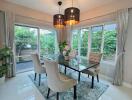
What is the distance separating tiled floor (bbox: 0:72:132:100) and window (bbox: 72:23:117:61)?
115 cm

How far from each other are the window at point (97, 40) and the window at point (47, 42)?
3.48 ft

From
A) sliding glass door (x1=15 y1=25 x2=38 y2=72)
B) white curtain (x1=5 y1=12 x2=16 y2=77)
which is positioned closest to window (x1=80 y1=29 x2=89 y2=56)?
sliding glass door (x1=15 y1=25 x2=38 y2=72)

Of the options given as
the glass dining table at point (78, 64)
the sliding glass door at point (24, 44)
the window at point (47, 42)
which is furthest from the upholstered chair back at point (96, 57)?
the sliding glass door at point (24, 44)

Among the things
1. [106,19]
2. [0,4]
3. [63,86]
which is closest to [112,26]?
[106,19]

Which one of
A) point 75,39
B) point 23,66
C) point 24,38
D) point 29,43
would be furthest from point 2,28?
point 75,39

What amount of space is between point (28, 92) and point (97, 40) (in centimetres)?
297

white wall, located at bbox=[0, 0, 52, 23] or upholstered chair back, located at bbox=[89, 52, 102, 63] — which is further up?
white wall, located at bbox=[0, 0, 52, 23]

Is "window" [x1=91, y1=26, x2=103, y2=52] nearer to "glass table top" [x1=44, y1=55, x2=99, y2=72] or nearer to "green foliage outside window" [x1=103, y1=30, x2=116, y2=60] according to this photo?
"green foliage outside window" [x1=103, y1=30, x2=116, y2=60]

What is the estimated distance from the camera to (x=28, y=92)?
7.63 ft

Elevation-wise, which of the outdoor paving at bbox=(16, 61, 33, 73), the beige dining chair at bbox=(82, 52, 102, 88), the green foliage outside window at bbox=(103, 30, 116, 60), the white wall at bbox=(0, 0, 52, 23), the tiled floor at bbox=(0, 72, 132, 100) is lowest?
the tiled floor at bbox=(0, 72, 132, 100)

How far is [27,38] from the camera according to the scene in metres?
3.93

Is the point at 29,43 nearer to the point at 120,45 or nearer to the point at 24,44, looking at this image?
the point at 24,44

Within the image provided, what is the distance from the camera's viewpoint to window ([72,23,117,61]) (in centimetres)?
320

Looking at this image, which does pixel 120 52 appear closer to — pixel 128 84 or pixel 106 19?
pixel 128 84
